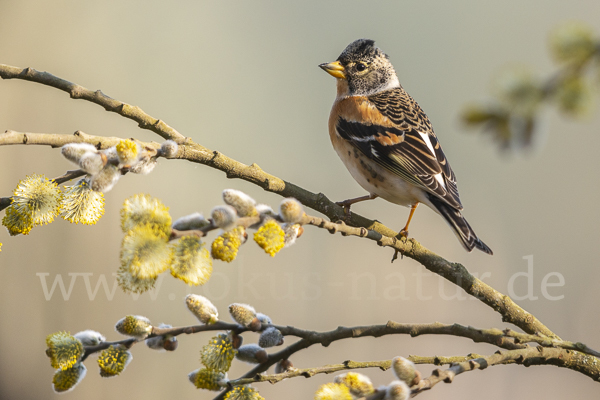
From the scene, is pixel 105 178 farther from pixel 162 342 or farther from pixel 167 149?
pixel 162 342

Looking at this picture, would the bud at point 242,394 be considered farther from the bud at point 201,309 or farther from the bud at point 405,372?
the bud at point 405,372

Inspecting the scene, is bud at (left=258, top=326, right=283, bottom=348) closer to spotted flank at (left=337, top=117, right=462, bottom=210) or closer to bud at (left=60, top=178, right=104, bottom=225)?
bud at (left=60, top=178, right=104, bottom=225)

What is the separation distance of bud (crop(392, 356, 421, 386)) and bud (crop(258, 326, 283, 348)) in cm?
29

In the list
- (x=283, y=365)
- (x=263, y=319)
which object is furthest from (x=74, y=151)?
(x=283, y=365)

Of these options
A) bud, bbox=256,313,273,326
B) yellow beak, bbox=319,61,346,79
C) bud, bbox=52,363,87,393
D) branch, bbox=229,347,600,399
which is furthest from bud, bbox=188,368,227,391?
yellow beak, bbox=319,61,346,79

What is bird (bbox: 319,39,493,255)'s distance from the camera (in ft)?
7.59

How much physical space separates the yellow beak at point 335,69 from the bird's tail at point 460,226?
97 cm

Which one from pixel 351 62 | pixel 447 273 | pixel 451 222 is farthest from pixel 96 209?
pixel 351 62

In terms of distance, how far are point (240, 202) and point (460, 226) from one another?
135 cm

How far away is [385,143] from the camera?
2492 millimetres

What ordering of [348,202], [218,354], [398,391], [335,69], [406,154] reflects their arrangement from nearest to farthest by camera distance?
[398,391], [218,354], [348,202], [406,154], [335,69]

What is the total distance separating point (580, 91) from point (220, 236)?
610 mm

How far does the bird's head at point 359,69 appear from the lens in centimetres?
296

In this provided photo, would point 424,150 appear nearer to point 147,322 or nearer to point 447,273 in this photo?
point 447,273
